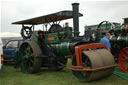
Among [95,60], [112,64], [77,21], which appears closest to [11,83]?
[95,60]

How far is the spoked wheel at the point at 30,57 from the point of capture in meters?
5.59

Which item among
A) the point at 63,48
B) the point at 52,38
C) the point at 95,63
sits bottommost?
the point at 95,63

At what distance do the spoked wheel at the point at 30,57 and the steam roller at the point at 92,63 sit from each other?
154cm

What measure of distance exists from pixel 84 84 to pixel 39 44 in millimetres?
2507

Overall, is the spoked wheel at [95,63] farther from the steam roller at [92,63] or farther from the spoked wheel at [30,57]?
the spoked wheel at [30,57]

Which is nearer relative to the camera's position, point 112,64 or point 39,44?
point 112,64

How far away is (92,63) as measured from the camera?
3.94 metres

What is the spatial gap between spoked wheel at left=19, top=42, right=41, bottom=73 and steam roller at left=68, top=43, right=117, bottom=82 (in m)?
1.54

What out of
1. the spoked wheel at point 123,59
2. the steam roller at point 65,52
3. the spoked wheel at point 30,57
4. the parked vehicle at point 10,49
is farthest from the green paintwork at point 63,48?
the parked vehicle at point 10,49

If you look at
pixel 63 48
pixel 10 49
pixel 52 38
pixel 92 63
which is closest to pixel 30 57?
pixel 52 38

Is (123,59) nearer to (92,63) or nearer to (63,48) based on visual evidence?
(63,48)

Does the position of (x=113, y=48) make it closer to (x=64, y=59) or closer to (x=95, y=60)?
(x=64, y=59)

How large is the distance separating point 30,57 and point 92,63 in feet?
8.38

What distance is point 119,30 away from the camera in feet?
19.4
